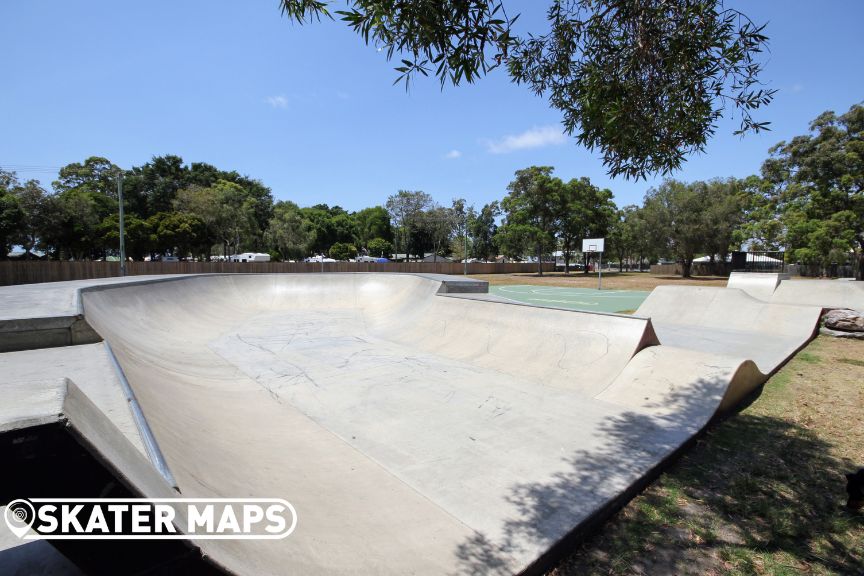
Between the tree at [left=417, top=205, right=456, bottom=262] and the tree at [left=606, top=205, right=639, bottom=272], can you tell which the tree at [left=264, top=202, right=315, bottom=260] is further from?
the tree at [left=606, top=205, right=639, bottom=272]

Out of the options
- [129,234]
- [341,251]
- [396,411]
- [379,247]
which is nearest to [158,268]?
[129,234]

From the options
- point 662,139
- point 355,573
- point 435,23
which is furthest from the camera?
point 662,139

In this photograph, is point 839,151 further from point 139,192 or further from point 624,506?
point 139,192

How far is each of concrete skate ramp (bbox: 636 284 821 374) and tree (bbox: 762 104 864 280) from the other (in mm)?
18916

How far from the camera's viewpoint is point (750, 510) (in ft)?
10.3

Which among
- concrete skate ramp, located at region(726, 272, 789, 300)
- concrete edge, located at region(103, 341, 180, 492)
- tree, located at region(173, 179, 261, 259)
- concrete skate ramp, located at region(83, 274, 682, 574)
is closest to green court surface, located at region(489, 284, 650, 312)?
concrete skate ramp, located at region(726, 272, 789, 300)

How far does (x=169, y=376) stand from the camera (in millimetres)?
5633

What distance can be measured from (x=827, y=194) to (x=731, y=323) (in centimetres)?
2414

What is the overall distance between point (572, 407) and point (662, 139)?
3359 mm

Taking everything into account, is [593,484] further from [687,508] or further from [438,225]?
[438,225]

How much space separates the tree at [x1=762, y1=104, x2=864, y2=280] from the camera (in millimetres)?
23094

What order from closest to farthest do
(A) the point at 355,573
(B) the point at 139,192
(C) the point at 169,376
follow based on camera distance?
(A) the point at 355,573, (C) the point at 169,376, (B) the point at 139,192

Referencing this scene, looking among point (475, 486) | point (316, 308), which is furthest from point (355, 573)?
point (316, 308)

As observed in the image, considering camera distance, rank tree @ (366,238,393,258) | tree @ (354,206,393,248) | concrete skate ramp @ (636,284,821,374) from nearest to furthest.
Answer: concrete skate ramp @ (636,284,821,374), tree @ (366,238,393,258), tree @ (354,206,393,248)
